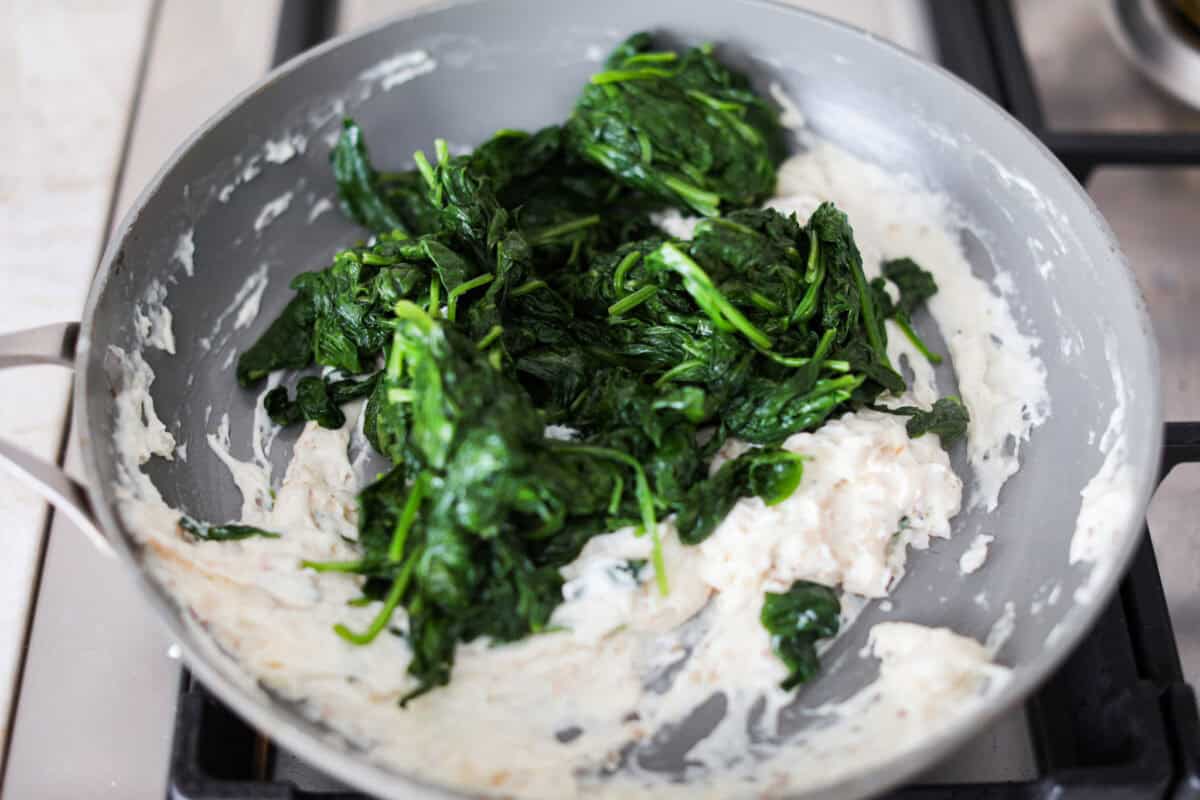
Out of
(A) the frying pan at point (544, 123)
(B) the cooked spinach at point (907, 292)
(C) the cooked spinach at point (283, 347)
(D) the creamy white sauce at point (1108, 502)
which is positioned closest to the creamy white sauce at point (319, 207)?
(A) the frying pan at point (544, 123)

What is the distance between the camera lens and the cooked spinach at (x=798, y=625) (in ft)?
6.41

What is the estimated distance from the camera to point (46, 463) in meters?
1.76

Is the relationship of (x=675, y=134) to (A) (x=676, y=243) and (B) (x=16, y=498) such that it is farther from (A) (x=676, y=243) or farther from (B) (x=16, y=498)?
(B) (x=16, y=498)

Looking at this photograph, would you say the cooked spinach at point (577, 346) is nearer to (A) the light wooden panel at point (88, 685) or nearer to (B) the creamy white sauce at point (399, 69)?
(B) the creamy white sauce at point (399, 69)

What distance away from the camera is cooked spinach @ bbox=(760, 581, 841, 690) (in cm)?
195

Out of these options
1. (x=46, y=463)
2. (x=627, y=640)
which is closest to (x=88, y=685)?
(x=46, y=463)

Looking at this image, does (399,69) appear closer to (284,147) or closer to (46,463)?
(284,147)

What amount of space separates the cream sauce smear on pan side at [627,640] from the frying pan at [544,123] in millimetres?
59

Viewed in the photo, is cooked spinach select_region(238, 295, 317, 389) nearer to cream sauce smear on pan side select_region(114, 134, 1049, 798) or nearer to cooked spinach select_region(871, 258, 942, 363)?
cream sauce smear on pan side select_region(114, 134, 1049, 798)

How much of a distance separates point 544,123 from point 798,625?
4.45 feet

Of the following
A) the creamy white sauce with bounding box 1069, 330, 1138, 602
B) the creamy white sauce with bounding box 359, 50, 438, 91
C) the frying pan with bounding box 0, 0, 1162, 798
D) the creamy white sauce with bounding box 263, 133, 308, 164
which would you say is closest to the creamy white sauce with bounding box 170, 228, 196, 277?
the frying pan with bounding box 0, 0, 1162, 798

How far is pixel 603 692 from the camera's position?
1941 mm

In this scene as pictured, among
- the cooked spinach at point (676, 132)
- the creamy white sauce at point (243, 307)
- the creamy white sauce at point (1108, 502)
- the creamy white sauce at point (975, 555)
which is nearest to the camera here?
the creamy white sauce at point (1108, 502)

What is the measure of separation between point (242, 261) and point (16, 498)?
2.21 ft
